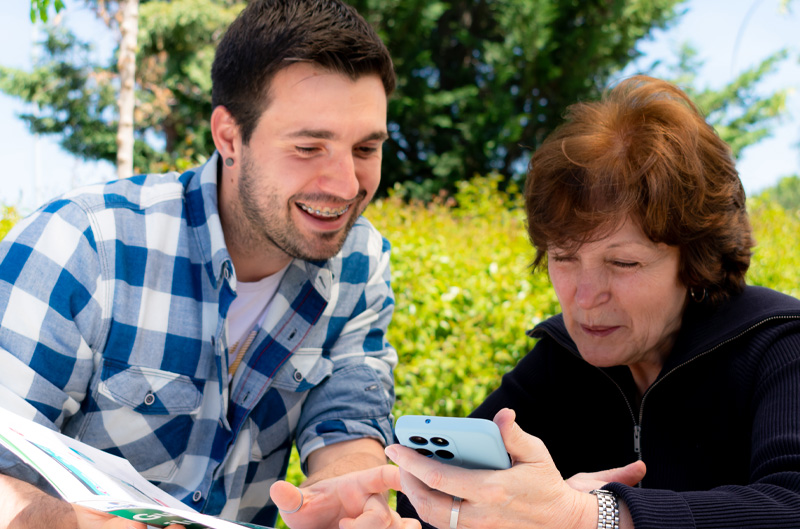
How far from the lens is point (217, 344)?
6.73ft

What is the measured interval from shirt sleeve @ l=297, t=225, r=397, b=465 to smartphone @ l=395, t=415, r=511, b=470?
990 mm

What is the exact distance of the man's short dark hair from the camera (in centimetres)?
210

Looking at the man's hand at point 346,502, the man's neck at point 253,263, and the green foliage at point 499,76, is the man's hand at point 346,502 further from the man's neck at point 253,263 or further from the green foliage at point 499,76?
the green foliage at point 499,76

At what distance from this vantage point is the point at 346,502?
154 cm

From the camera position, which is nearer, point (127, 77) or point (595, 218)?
point (595, 218)

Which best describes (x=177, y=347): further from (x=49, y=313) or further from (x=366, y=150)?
(x=366, y=150)

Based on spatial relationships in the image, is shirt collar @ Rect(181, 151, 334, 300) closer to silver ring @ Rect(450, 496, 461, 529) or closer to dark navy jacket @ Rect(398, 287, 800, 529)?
dark navy jacket @ Rect(398, 287, 800, 529)

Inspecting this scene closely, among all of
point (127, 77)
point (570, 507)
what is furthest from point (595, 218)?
point (127, 77)

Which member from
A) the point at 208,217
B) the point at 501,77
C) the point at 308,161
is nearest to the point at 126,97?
the point at 208,217

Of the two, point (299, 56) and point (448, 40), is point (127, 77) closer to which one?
point (299, 56)

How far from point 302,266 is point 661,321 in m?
1.17

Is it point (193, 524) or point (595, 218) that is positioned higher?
point (595, 218)

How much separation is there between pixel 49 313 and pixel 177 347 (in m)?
0.38

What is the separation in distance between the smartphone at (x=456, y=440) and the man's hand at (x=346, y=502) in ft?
0.86
